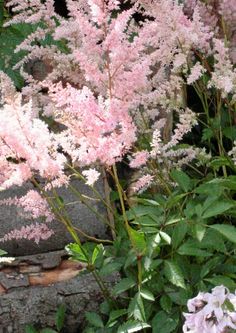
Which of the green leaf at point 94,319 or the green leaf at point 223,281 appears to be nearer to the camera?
the green leaf at point 223,281

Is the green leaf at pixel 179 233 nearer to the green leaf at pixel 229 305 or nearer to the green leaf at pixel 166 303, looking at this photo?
the green leaf at pixel 166 303

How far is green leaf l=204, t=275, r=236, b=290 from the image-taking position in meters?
2.22

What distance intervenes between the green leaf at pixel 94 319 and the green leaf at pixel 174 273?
0.38 meters

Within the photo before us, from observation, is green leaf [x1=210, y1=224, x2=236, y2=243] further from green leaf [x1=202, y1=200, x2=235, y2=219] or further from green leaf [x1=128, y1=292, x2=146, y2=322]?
green leaf [x1=128, y1=292, x2=146, y2=322]

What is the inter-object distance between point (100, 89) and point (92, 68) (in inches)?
10.4

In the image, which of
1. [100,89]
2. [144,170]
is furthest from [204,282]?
[100,89]

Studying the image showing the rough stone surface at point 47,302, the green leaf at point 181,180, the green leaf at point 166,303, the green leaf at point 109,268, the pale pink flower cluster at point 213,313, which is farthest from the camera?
the rough stone surface at point 47,302

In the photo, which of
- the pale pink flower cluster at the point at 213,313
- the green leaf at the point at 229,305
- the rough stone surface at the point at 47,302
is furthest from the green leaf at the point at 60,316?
the green leaf at the point at 229,305

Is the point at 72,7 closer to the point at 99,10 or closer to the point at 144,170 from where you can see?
the point at 99,10

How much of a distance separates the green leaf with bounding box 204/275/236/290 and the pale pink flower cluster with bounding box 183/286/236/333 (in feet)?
1.56

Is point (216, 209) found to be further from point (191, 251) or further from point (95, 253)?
point (95, 253)

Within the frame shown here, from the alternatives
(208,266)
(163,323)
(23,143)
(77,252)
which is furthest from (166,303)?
(23,143)

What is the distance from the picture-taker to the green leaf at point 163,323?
2.26 metres

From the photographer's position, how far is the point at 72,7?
2463 mm
